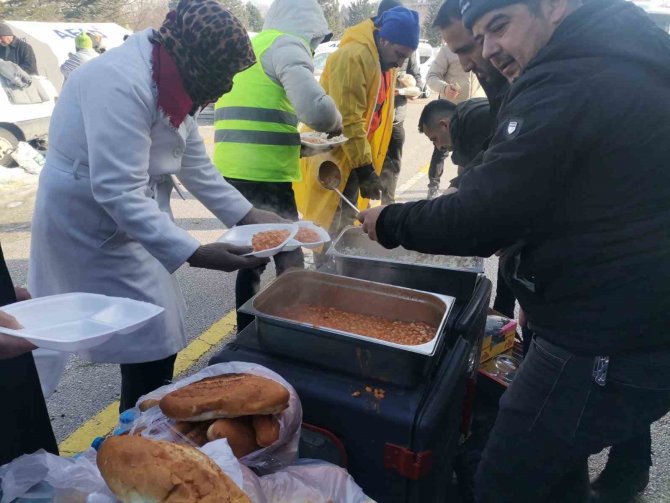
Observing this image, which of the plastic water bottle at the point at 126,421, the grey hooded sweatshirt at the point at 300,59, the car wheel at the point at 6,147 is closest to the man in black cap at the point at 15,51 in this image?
the car wheel at the point at 6,147

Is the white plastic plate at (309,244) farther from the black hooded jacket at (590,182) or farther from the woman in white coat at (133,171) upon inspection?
the black hooded jacket at (590,182)

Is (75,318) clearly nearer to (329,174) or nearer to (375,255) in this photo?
(375,255)

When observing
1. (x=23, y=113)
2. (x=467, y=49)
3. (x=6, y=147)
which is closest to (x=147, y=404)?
(x=467, y=49)

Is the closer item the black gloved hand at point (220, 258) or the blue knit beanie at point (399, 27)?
the black gloved hand at point (220, 258)

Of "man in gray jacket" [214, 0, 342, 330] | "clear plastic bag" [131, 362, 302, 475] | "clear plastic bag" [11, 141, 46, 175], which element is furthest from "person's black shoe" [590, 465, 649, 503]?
"clear plastic bag" [11, 141, 46, 175]

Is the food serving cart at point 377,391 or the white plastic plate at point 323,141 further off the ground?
the white plastic plate at point 323,141

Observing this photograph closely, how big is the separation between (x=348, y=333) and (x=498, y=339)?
146 cm

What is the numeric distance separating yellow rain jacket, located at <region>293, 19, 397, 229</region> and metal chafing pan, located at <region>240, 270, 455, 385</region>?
1683 mm

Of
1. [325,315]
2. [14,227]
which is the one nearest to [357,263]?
[325,315]

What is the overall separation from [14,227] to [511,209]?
6.08 metres

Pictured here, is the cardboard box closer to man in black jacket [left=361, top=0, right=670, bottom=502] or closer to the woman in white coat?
man in black jacket [left=361, top=0, right=670, bottom=502]

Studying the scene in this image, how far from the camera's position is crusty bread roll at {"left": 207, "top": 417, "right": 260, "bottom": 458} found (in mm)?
1329

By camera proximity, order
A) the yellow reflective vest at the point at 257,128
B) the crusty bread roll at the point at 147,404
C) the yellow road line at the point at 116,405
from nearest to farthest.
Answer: the crusty bread roll at the point at 147,404, the yellow road line at the point at 116,405, the yellow reflective vest at the point at 257,128

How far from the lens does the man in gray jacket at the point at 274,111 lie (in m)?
2.97
